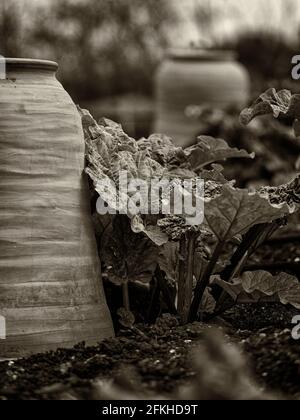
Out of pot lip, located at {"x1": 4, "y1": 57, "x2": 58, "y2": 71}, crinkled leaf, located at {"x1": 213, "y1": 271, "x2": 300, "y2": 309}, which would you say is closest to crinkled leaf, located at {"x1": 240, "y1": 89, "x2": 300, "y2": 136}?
crinkled leaf, located at {"x1": 213, "y1": 271, "x2": 300, "y2": 309}

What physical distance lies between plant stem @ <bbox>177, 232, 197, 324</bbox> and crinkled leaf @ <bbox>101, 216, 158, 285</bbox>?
8 cm

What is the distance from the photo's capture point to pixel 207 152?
8.08 feet

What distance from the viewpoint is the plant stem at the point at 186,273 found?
7.20 feet

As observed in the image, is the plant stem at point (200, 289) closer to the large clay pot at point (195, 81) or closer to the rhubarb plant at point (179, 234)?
the rhubarb plant at point (179, 234)

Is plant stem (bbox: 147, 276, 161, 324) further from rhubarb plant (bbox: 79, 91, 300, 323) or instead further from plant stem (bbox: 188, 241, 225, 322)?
plant stem (bbox: 188, 241, 225, 322)

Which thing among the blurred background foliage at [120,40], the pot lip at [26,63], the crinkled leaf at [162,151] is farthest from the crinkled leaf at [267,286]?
the blurred background foliage at [120,40]

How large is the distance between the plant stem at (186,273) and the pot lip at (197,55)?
8.00 m

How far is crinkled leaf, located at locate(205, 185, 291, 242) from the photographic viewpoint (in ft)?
6.52

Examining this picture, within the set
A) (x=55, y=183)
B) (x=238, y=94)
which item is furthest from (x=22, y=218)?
(x=238, y=94)

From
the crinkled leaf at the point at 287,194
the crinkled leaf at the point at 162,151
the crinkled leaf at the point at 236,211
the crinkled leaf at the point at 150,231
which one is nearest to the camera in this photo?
the crinkled leaf at the point at 236,211

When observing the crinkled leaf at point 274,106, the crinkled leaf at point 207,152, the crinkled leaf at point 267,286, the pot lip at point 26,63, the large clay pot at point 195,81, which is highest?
the pot lip at point 26,63

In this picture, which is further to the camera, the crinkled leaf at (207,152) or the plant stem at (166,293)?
the crinkled leaf at (207,152)
